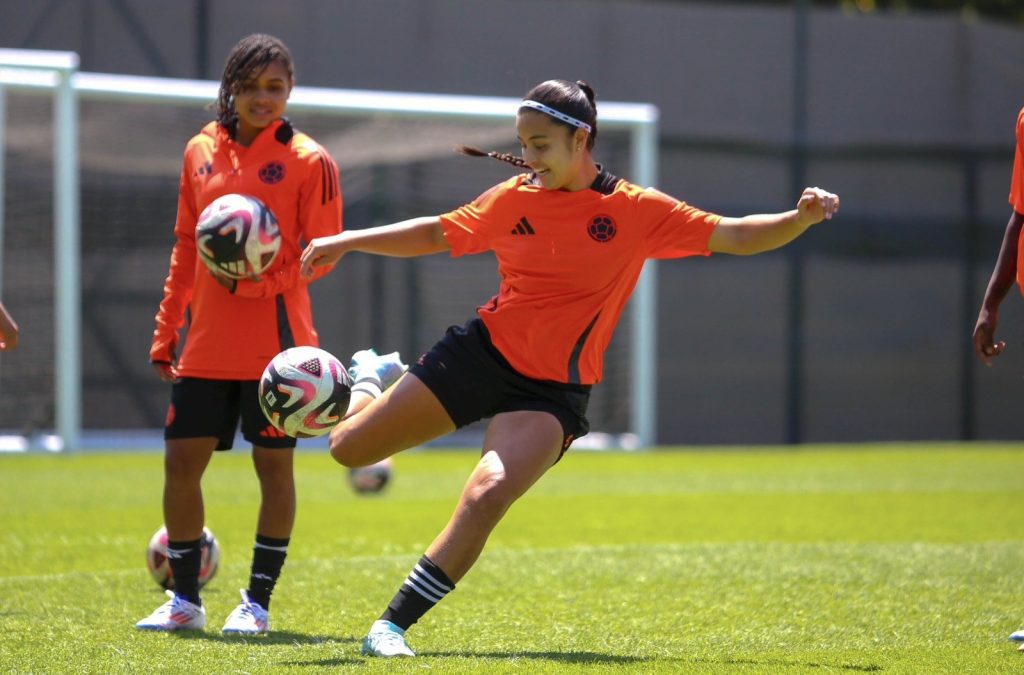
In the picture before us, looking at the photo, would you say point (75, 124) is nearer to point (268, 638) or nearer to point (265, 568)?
point (265, 568)

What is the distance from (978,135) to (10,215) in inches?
487

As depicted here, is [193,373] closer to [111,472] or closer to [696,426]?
[111,472]

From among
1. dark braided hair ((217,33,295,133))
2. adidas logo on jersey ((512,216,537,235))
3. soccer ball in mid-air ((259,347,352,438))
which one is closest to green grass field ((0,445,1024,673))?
soccer ball in mid-air ((259,347,352,438))

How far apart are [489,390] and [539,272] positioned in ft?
1.46

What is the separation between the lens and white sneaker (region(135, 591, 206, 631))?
527 centimetres

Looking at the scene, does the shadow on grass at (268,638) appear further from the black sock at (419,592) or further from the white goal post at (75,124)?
the white goal post at (75,124)

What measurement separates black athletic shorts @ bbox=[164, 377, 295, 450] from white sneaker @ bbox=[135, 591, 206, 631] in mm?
635

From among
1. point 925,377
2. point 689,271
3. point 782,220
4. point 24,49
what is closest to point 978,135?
point 925,377

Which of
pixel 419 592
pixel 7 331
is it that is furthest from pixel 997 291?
pixel 7 331

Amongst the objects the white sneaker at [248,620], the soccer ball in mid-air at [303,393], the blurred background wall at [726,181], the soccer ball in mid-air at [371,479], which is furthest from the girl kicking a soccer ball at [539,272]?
the blurred background wall at [726,181]

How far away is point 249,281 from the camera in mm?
5242

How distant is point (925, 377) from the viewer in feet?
60.7

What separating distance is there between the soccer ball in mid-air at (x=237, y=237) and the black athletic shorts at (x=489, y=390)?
2.38ft

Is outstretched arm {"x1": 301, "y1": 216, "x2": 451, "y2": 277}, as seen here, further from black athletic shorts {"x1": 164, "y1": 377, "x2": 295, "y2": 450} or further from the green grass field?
the green grass field
